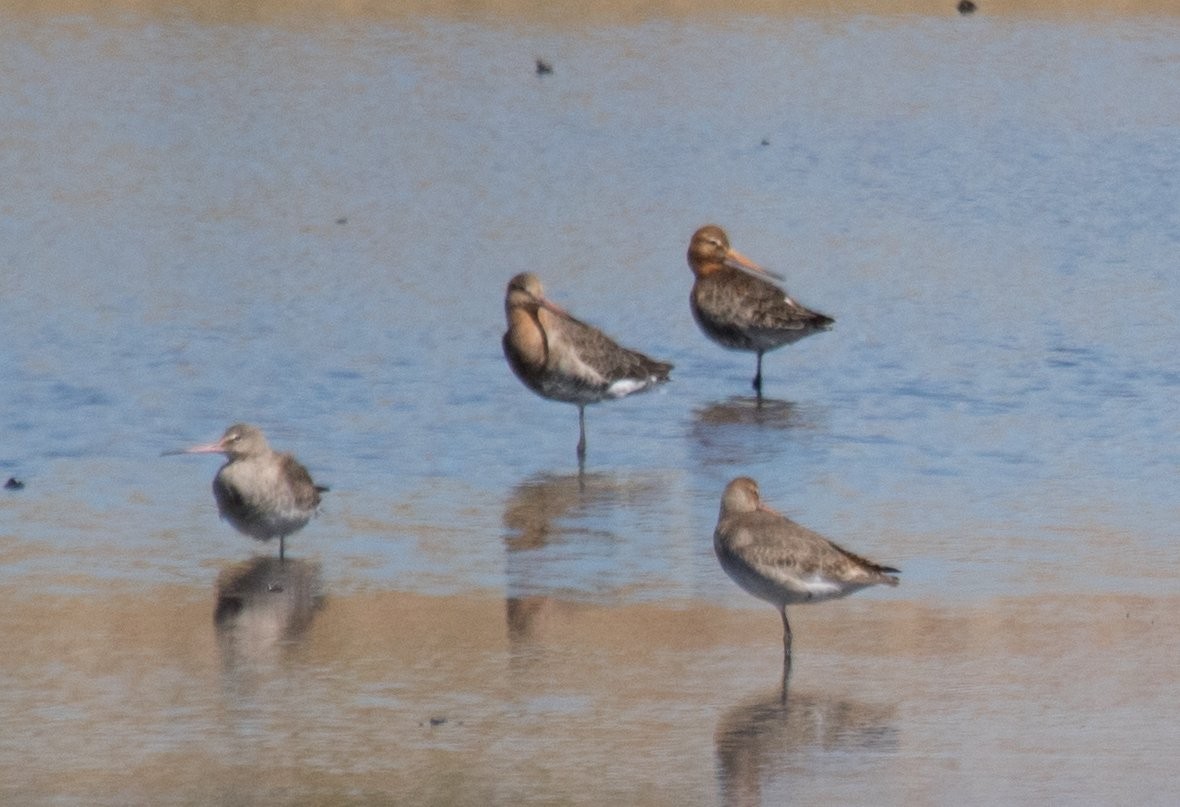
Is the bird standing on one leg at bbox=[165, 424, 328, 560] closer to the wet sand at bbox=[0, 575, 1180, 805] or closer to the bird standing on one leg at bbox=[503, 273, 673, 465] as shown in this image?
the wet sand at bbox=[0, 575, 1180, 805]

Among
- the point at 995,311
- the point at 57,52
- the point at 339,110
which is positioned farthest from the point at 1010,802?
the point at 57,52

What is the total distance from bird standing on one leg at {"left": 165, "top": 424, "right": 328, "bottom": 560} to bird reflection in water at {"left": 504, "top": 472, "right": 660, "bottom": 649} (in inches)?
37.4

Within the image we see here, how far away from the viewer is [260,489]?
10367mm

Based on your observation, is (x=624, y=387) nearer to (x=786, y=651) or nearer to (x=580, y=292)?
(x=580, y=292)

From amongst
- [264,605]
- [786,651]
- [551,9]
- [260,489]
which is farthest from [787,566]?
[551,9]

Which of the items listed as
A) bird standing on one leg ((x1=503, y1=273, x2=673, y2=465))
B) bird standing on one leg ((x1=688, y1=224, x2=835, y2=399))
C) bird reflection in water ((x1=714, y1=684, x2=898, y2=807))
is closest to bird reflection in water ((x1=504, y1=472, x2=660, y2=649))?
bird standing on one leg ((x1=503, y1=273, x2=673, y2=465))

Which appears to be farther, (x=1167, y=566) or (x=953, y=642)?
(x=1167, y=566)

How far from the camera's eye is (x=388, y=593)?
10078 millimetres

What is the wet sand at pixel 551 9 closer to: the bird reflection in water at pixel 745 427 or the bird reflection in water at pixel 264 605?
the bird reflection in water at pixel 745 427

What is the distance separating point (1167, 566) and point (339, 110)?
60.3 ft

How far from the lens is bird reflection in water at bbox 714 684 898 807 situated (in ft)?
25.1

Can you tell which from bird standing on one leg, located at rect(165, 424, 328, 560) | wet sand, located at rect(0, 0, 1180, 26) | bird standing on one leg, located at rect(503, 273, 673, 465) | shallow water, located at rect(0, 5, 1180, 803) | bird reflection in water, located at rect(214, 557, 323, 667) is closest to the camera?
shallow water, located at rect(0, 5, 1180, 803)

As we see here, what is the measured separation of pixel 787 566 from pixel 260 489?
2.54 m

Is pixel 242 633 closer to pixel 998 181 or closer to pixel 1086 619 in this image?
pixel 1086 619
